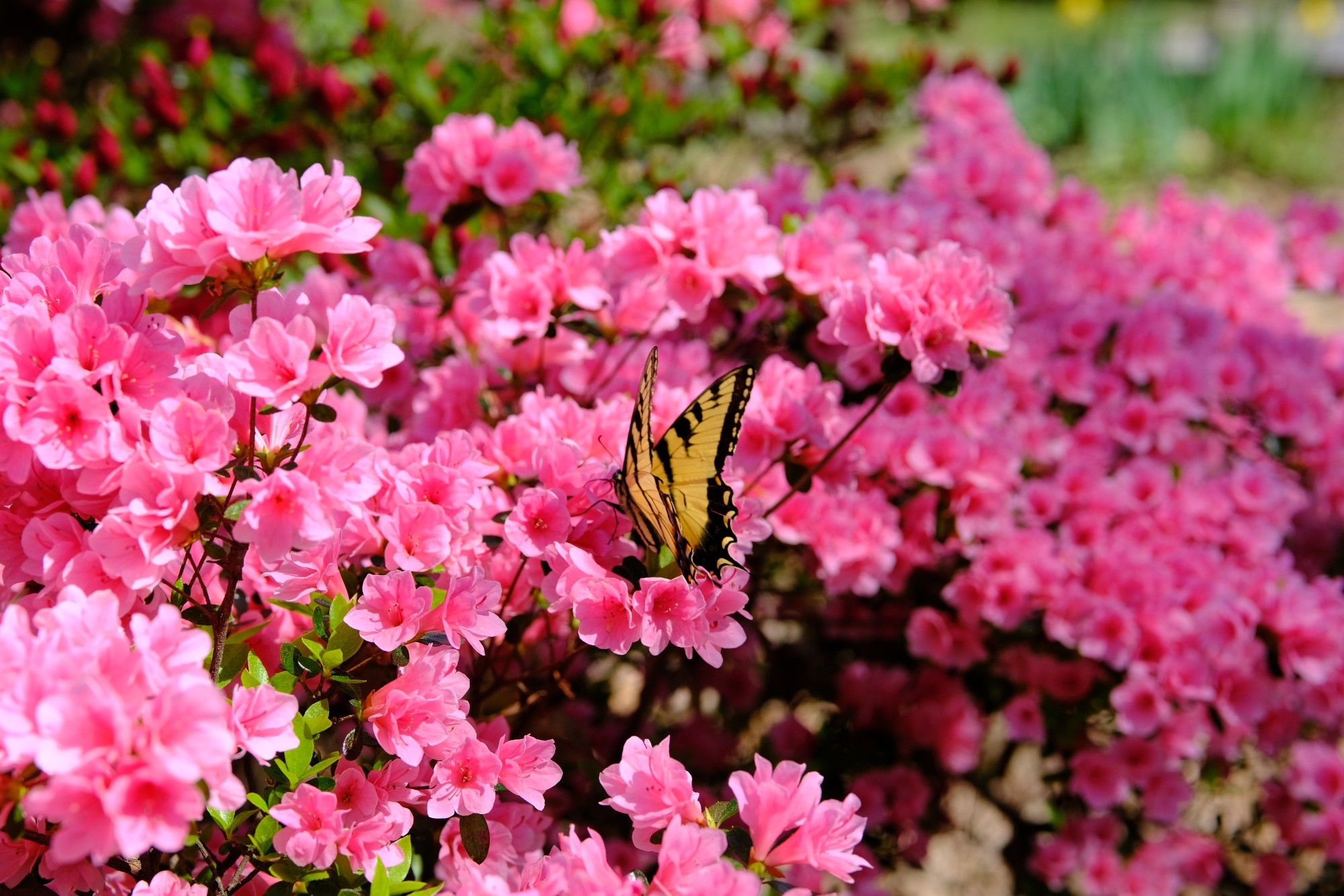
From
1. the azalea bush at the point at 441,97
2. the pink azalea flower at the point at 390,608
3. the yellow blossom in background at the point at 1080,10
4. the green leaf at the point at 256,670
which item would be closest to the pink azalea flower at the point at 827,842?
the pink azalea flower at the point at 390,608

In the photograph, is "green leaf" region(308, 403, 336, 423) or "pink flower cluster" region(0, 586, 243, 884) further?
"green leaf" region(308, 403, 336, 423)

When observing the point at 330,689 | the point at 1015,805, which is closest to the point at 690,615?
the point at 330,689

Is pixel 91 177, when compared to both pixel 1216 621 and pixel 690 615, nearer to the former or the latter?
pixel 690 615

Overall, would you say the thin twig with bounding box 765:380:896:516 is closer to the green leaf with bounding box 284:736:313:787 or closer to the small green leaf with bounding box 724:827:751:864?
the small green leaf with bounding box 724:827:751:864

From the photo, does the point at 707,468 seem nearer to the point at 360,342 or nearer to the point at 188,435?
the point at 360,342

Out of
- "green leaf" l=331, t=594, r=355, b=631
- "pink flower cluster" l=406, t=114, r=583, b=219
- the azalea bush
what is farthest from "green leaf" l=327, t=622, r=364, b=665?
the azalea bush

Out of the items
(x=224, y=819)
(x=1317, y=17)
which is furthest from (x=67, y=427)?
(x=1317, y=17)

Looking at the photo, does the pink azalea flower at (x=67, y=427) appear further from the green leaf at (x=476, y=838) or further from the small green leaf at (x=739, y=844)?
the small green leaf at (x=739, y=844)
